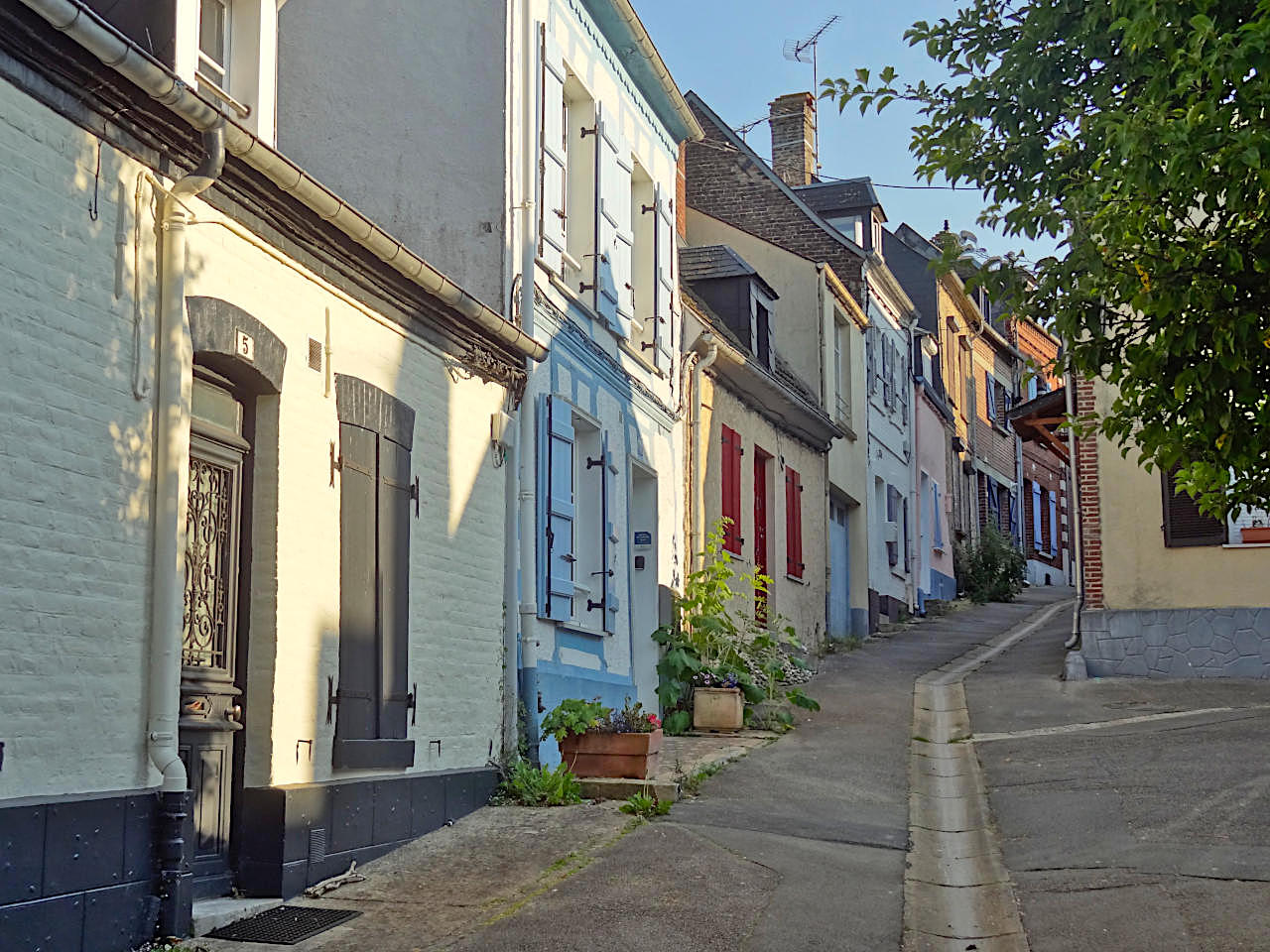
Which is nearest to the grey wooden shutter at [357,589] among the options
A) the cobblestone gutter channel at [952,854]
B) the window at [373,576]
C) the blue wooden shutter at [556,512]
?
the window at [373,576]

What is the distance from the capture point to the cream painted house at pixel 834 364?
20719mm

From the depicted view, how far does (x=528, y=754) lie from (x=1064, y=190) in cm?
551

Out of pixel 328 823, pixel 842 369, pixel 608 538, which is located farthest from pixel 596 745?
pixel 842 369

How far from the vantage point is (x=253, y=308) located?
7.18 m

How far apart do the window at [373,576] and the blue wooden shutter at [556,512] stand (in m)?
1.99

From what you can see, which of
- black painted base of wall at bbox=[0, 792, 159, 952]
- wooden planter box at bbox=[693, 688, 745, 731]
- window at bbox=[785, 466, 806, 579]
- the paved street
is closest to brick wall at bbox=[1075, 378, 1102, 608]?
the paved street

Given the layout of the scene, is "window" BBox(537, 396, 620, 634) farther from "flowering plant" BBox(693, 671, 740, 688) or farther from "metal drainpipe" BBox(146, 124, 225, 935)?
"metal drainpipe" BBox(146, 124, 225, 935)

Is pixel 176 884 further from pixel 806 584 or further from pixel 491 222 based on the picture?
pixel 806 584

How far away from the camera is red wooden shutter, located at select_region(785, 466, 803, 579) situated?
18.6m

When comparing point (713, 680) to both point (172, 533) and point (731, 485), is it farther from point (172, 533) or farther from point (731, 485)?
point (172, 533)

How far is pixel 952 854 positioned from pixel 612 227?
604 centimetres

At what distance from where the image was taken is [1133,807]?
9.44m

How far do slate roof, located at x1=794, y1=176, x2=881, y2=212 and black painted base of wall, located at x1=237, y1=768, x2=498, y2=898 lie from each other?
57.1 ft

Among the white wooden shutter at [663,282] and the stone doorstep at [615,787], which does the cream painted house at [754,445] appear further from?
the stone doorstep at [615,787]
